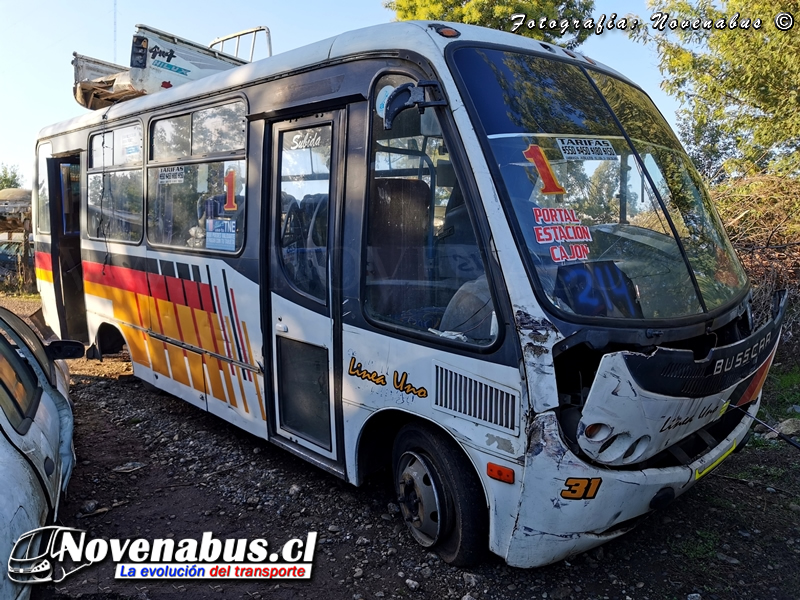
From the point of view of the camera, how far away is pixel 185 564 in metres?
3.71

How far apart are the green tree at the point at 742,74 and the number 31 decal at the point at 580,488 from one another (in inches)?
245

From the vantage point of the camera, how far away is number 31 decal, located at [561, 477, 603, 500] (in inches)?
112

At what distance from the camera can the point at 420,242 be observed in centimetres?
344

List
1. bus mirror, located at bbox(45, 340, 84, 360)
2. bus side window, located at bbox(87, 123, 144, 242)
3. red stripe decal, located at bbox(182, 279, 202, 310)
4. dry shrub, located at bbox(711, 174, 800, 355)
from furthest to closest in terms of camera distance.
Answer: dry shrub, located at bbox(711, 174, 800, 355), bus side window, located at bbox(87, 123, 144, 242), red stripe decal, located at bbox(182, 279, 202, 310), bus mirror, located at bbox(45, 340, 84, 360)

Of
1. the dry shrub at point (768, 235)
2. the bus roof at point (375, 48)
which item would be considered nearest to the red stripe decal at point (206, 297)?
the bus roof at point (375, 48)

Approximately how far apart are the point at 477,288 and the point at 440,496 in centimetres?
117

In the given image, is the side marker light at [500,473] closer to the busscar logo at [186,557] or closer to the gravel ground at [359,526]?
the gravel ground at [359,526]

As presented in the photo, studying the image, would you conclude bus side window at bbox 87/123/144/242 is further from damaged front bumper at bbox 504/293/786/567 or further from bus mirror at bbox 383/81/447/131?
damaged front bumper at bbox 504/293/786/567

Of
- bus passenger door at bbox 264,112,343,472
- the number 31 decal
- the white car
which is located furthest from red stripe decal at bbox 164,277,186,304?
the number 31 decal

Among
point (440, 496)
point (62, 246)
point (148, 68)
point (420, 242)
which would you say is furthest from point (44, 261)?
point (440, 496)

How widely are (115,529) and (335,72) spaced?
3.22 meters

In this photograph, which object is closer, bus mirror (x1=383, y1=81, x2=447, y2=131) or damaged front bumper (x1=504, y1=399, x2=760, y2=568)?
damaged front bumper (x1=504, y1=399, x2=760, y2=568)

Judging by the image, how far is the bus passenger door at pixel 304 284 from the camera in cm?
399

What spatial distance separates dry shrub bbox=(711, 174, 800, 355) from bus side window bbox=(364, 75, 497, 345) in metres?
4.59
